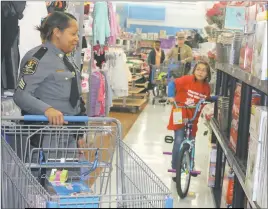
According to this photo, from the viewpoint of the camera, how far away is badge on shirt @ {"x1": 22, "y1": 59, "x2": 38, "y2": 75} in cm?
242

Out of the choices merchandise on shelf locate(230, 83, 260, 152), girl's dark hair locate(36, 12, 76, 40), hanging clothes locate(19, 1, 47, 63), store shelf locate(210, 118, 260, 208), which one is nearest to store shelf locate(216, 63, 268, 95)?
merchandise on shelf locate(230, 83, 260, 152)

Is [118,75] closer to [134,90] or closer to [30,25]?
[134,90]

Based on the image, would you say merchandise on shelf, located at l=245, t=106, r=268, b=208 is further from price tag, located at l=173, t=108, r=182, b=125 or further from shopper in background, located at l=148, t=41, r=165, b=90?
shopper in background, located at l=148, t=41, r=165, b=90

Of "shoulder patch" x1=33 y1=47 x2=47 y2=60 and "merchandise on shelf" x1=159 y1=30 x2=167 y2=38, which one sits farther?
"merchandise on shelf" x1=159 y1=30 x2=167 y2=38

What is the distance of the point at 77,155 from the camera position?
256 centimetres

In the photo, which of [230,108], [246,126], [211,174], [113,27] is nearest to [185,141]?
[211,174]

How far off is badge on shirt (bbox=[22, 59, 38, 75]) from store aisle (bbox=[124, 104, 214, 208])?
1.62 m

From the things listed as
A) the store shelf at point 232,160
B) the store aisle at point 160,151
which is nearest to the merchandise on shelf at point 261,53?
the store shelf at point 232,160

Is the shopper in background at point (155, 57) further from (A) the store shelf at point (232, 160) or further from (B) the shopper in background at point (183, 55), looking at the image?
(A) the store shelf at point (232, 160)

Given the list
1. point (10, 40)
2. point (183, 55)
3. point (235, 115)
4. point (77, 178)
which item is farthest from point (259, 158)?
point (183, 55)

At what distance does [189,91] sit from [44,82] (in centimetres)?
257

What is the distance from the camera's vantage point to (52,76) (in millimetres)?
2562

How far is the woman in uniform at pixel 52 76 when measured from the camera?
2.43 m

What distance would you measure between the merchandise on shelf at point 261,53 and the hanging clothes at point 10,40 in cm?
156
